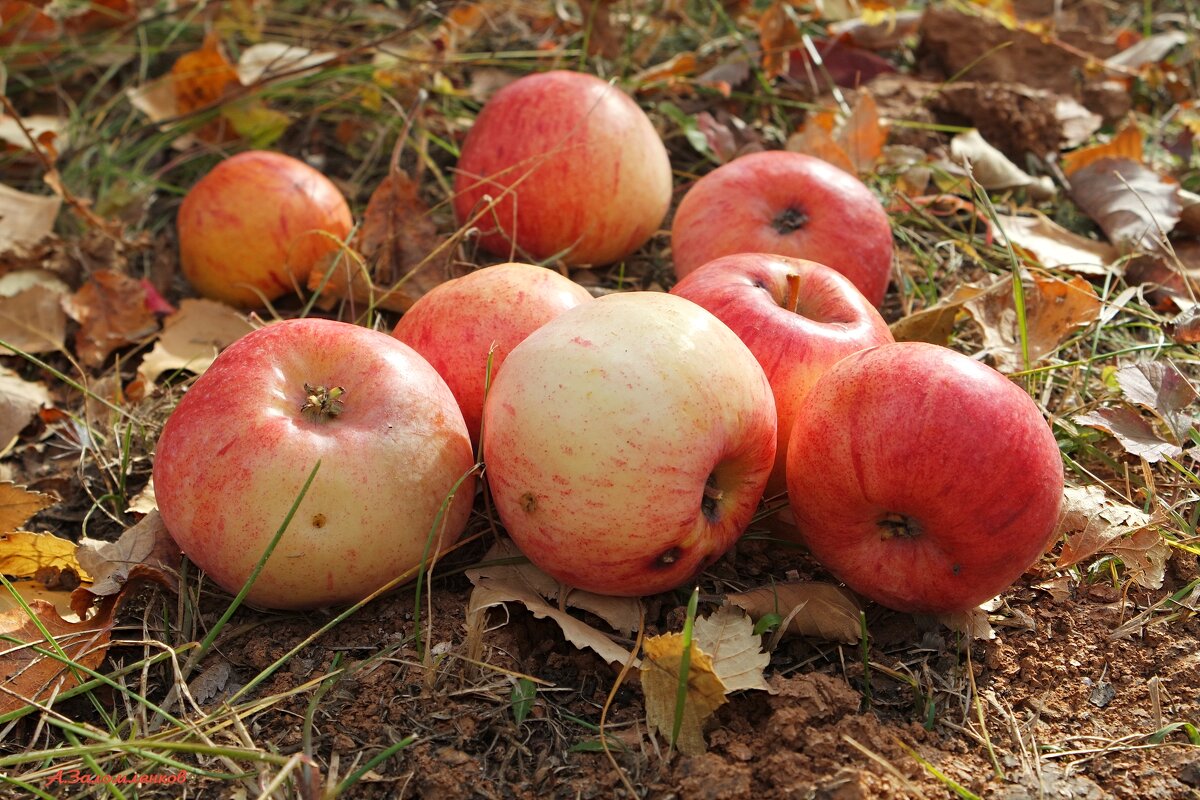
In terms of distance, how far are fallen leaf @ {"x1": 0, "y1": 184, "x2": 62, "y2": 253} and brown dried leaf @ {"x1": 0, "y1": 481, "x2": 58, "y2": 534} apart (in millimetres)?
1254

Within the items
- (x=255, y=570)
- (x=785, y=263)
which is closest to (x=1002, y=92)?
(x=785, y=263)

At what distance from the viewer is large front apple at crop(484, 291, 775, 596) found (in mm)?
1804

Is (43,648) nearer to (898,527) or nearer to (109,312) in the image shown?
(109,312)

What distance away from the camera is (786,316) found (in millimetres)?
2199

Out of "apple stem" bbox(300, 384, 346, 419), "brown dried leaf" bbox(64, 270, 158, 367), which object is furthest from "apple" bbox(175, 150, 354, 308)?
"apple stem" bbox(300, 384, 346, 419)

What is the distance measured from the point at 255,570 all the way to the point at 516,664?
0.49 meters

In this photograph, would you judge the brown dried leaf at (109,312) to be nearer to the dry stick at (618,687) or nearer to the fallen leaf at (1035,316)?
the dry stick at (618,687)

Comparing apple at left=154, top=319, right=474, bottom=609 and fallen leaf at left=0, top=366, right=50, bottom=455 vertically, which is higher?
apple at left=154, top=319, right=474, bottom=609

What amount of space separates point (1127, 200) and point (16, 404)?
318 cm

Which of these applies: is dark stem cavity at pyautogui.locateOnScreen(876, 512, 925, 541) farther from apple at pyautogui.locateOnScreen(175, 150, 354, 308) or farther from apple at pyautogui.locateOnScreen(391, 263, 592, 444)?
apple at pyautogui.locateOnScreen(175, 150, 354, 308)

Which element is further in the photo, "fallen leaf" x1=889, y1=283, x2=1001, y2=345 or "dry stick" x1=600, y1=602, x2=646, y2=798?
"fallen leaf" x1=889, y1=283, x2=1001, y2=345

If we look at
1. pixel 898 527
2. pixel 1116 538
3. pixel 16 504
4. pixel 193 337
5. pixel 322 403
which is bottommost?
pixel 193 337

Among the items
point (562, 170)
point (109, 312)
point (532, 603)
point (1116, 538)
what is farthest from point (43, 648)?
point (1116, 538)

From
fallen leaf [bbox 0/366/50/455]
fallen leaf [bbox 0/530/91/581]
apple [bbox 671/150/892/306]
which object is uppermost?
apple [bbox 671/150/892/306]
